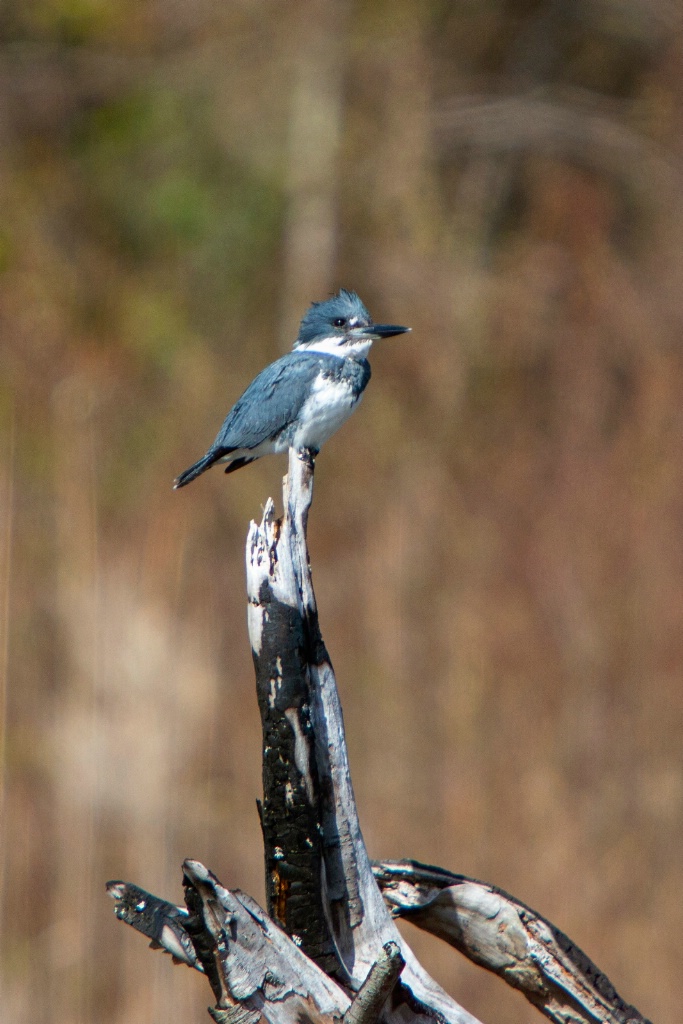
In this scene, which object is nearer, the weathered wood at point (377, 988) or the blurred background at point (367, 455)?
the weathered wood at point (377, 988)

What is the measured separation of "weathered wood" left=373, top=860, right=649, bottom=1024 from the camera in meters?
1.99

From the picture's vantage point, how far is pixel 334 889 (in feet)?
6.66

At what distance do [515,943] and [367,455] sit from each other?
487 cm

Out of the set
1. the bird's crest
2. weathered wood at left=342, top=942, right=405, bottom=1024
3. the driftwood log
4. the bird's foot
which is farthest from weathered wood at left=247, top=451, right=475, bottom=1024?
the bird's crest

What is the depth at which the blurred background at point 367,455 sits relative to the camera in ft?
13.8

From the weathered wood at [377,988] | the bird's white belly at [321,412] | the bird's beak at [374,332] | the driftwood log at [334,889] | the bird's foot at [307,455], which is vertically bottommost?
the weathered wood at [377,988]

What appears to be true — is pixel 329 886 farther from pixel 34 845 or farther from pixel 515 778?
pixel 515 778

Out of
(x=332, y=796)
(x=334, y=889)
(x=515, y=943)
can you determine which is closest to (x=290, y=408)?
(x=332, y=796)

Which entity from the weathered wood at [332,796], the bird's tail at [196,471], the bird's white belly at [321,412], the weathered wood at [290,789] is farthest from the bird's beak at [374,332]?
the weathered wood at [290,789]

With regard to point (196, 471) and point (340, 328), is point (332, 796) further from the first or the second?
point (340, 328)

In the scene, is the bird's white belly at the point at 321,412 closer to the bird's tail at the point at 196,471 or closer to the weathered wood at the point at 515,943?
the bird's tail at the point at 196,471

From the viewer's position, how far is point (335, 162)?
8484 mm

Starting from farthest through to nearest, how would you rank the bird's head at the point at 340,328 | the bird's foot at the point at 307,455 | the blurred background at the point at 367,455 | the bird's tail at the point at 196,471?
the blurred background at the point at 367,455 < the bird's head at the point at 340,328 < the bird's tail at the point at 196,471 < the bird's foot at the point at 307,455

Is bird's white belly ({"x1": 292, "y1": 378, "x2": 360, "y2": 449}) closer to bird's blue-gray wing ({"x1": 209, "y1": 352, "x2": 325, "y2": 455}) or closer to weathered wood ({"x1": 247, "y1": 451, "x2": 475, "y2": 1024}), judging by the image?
bird's blue-gray wing ({"x1": 209, "y1": 352, "x2": 325, "y2": 455})
